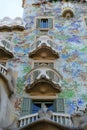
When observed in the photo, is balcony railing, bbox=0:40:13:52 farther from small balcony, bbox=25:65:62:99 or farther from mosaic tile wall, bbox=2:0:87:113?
small balcony, bbox=25:65:62:99

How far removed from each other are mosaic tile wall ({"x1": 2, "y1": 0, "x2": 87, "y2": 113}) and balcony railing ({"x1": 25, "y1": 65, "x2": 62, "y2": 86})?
342mm

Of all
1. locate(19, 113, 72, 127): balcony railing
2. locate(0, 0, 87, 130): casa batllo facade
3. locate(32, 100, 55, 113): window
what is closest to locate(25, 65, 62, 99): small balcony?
locate(0, 0, 87, 130): casa batllo facade

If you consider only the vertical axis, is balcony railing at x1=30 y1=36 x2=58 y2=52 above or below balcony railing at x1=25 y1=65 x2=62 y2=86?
above

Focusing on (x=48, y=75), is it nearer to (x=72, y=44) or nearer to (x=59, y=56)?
(x=59, y=56)

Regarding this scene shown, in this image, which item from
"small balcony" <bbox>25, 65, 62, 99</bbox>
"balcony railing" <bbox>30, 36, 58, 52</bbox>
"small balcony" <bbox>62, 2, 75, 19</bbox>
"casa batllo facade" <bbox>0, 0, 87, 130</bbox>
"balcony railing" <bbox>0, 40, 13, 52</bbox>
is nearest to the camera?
"casa batllo facade" <bbox>0, 0, 87, 130</bbox>

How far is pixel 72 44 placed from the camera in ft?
65.2

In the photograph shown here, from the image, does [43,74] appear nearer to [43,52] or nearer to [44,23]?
[43,52]

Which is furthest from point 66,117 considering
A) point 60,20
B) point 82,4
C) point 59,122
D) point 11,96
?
point 82,4

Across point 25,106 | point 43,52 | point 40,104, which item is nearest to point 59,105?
point 40,104

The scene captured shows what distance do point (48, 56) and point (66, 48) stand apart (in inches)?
58.4

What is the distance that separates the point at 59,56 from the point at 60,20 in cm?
438

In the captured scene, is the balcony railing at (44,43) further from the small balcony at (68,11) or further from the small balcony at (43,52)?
the small balcony at (68,11)

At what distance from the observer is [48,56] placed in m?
18.6

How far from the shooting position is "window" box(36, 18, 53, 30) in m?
21.6
